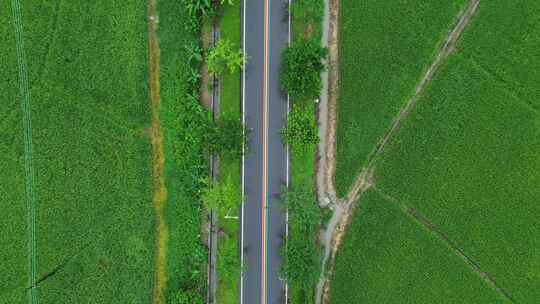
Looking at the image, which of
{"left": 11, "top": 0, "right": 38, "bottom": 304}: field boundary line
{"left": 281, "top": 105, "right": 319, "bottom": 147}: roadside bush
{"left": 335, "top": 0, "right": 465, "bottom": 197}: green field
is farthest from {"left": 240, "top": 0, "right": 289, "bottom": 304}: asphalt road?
{"left": 11, "top": 0, "right": 38, "bottom": 304}: field boundary line

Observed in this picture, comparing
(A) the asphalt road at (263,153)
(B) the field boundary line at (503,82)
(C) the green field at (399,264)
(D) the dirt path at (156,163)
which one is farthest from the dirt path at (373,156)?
(D) the dirt path at (156,163)

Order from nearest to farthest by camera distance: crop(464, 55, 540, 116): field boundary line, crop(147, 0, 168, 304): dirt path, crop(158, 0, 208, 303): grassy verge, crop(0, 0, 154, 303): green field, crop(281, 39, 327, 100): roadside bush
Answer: crop(281, 39, 327, 100): roadside bush, crop(464, 55, 540, 116): field boundary line, crop(158, 0, 208, 303): grassy verge, crop(0, 0, 154, 303): green field, crop(147, 0, 168, 304): dirt path

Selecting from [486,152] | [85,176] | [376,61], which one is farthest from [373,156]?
[85,176]

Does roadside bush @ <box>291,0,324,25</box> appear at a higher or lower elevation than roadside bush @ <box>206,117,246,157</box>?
higher

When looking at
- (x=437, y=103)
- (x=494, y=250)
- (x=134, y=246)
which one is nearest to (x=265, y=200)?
(x=134, y=246)

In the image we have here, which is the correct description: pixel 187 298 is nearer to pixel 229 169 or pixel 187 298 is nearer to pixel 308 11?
pixel 229 169

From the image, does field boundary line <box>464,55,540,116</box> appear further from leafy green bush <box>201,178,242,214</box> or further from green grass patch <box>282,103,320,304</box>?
leafy green bush <box>201,178,242,214</box>
